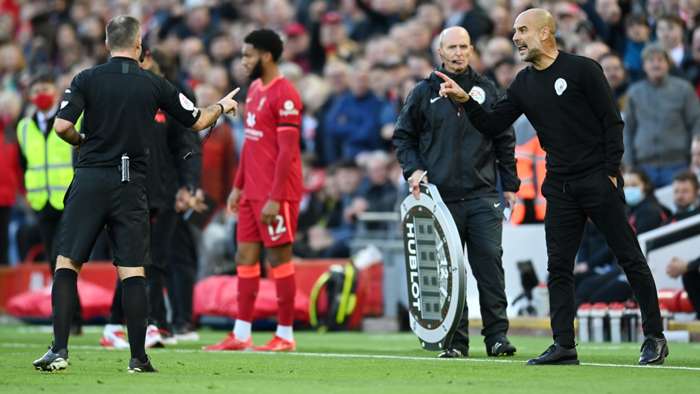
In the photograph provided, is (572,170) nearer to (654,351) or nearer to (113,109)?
(654,351)

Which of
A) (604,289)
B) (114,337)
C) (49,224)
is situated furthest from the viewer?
(604,289)

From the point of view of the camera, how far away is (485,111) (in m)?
11.0

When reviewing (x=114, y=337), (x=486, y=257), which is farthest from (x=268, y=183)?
(x=486, y=257)

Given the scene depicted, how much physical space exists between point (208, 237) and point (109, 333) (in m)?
5.61

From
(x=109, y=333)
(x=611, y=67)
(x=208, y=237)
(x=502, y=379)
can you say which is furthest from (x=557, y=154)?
(x=208, y=237)

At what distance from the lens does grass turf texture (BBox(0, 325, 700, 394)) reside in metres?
8.85

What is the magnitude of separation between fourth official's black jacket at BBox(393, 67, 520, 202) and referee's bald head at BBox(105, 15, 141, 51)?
250 centimetres

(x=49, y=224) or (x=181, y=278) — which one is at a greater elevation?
(x=49, y=224)

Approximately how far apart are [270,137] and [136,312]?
321 centimetres

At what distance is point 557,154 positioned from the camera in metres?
10.5

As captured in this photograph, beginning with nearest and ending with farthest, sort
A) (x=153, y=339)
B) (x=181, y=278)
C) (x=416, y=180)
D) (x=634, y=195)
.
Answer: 1. (x=416, y=180)
2. (x=153, y=339)
3. (x=181, y=278)
4. (x=634, y=195)

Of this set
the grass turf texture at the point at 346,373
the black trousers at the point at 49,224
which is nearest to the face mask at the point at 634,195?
the grass turf texture at the point at 346,373

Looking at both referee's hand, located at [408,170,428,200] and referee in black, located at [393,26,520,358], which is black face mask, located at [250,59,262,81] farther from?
referee's hand, located at [408,170,428,200]

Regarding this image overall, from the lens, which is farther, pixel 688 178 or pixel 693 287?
pixel 688 178
